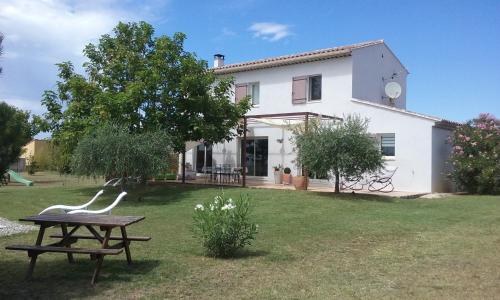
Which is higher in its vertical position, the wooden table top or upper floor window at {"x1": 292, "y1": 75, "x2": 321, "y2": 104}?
upper floor window at {"x1": 292, "y1": 75, "x2": 321, "y2": 104}

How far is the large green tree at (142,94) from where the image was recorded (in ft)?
58.8

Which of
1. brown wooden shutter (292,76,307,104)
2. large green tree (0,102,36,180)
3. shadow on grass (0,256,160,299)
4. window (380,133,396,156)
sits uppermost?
brown wooden shutter (292,76,307,104)

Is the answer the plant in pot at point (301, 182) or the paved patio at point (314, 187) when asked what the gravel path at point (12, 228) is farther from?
the plant in pot at point (301, 182)

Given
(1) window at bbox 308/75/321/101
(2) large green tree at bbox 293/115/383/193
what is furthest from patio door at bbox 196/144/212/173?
(2) large green tree at bbox 293/115/383/193

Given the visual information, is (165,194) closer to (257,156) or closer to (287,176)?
(287,176)

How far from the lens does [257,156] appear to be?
78.6 feet

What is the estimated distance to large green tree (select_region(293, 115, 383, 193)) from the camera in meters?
15.6

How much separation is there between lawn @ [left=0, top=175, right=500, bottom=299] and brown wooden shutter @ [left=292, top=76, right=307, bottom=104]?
33.2 ft

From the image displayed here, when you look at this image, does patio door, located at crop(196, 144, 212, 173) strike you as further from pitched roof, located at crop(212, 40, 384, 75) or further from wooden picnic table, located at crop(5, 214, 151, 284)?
wooden picnic table, located at crop(5, 214, 151, 284)

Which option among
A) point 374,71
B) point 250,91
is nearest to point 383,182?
point 374,71

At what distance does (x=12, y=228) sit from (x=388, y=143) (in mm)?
14540

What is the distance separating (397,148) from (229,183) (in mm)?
7233

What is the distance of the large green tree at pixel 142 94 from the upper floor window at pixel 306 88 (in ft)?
11.0

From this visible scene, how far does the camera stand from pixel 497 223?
1121 centimetres
